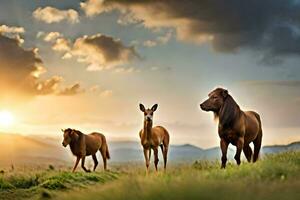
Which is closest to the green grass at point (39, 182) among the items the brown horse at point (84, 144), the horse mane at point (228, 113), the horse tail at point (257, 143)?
the horse mane at point (228, 113)

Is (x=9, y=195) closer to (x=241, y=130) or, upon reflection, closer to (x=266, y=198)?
(x=241, y=130)

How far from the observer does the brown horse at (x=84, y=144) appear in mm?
23797

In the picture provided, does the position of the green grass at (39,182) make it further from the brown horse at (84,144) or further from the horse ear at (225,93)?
the horse ear at (225,93)

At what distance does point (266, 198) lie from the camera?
8523mm

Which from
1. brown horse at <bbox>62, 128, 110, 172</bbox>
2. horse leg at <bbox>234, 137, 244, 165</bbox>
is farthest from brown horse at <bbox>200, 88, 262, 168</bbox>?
brown horse at <bbox>62, 128, 110, 172</bbox>

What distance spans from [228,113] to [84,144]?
9046 mm

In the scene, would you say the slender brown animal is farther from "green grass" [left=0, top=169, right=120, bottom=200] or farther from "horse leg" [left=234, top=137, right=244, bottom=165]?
"horse leg" [left=234, top=137, right=244, bottom=165]

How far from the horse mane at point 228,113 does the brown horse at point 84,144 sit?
23.7 feet

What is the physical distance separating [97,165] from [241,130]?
34.6 feet

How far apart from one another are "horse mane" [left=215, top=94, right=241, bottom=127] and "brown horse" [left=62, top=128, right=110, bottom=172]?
285 inches

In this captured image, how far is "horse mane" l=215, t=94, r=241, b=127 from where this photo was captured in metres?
16.9

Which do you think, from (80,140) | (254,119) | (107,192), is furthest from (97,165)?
(107,192)

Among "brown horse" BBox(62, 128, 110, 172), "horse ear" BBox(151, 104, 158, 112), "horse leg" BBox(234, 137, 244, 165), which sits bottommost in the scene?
"horse leg" BBox(234, 137, 244, 165)

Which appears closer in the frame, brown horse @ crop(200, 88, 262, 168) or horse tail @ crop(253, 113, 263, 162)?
brown horse @ crop(200, 88, 262, 168)
